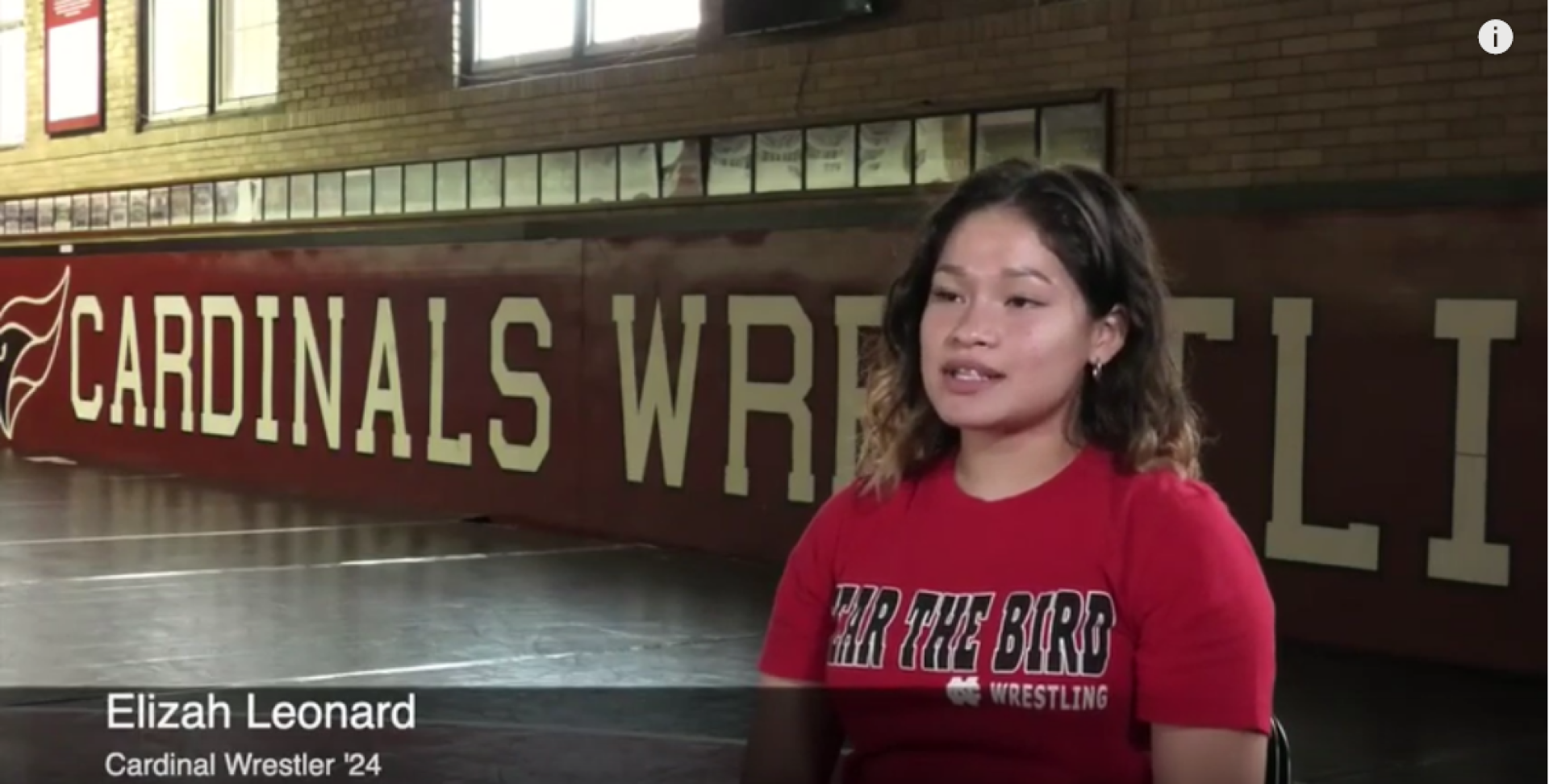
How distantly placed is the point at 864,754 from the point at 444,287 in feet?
35.0

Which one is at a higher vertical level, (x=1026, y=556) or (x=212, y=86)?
(x=212, y=86)

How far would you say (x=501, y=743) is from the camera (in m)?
5.75

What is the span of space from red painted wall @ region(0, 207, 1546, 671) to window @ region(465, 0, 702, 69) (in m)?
1.25

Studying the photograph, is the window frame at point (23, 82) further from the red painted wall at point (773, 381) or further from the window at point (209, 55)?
the window at point (209, 55)

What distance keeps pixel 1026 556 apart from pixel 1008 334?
0.87 ft

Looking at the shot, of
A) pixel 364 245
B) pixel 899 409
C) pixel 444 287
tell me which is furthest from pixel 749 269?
pixel 899 409

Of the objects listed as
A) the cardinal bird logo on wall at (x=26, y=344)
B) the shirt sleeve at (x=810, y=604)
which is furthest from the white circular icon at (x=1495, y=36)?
the cardinal bird logo on wall at (x=26, y=344)

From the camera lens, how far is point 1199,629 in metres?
2.17

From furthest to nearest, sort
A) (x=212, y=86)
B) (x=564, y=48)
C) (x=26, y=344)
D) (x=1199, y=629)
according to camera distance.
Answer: (x=26, y=344)
(x=212, y=86)
(x=564, y=48)
(x=1199, y=629)

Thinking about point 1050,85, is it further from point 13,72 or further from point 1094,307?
point 13,72

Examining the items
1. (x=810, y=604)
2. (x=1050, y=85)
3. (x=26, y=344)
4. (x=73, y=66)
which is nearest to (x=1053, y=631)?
(x=810, y=604)

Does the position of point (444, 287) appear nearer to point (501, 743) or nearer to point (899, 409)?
point (501, 743)
